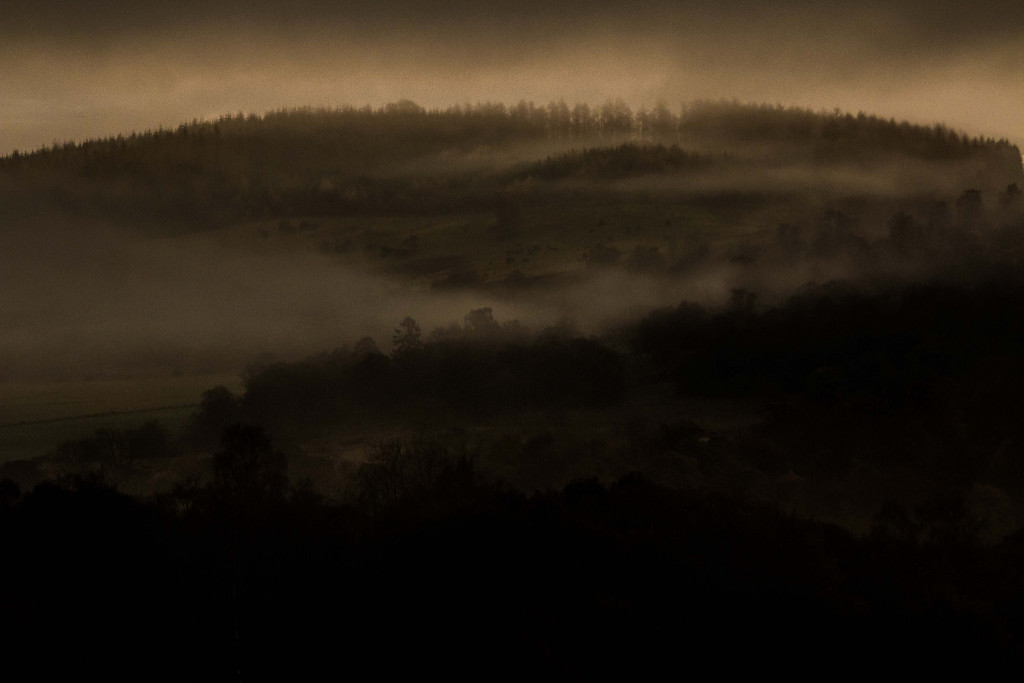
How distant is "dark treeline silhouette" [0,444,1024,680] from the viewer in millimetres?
65875

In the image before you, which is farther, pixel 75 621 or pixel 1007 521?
pixel 1007 521

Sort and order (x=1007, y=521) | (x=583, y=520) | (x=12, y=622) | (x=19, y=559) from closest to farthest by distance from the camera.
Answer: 1. (x=12, y=622)
2. (x=19, y=559)
3. (x=583, y=520)
4. (x=1007, y=521)

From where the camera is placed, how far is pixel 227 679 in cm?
6700

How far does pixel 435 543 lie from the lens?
87.5 m

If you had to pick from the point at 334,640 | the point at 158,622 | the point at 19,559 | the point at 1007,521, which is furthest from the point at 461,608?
the point at 1007,521

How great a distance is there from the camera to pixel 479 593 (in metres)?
73.7

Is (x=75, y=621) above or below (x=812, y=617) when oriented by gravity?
above

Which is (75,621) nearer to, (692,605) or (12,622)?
(12,622)

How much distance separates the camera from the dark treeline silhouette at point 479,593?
65875mm

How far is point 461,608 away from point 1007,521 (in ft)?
463

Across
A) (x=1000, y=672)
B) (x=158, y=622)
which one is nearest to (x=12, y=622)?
(x=158, y=622)

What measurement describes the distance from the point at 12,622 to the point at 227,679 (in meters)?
13.4

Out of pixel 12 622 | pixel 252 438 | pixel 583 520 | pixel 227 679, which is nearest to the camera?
pixel 12 622

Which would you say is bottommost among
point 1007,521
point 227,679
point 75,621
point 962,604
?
point 1007,521
